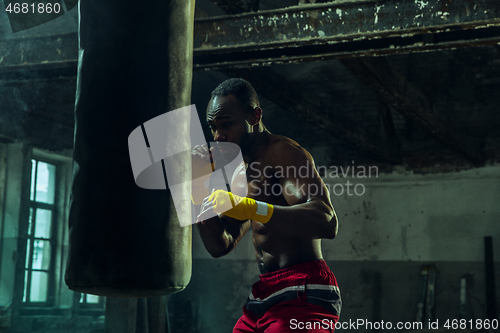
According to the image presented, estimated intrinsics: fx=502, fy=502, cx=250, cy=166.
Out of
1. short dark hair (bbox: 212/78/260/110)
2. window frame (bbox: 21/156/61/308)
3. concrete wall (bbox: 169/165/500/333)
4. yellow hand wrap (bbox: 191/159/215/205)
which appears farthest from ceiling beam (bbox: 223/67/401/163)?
window frame (bbox: 21/156/61/308)

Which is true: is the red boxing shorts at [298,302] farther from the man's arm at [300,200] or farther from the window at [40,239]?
the window at [40,239]

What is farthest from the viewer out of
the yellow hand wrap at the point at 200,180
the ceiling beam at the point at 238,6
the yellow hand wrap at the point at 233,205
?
the ceiling beam at the point at 238,6

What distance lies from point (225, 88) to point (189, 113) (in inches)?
24.6

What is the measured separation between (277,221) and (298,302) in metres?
0.35

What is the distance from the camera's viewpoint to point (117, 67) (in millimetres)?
1476

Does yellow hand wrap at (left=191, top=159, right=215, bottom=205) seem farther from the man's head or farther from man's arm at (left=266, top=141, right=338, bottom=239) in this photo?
man's arm at (left=266, top=141, right=338, bottom=239)

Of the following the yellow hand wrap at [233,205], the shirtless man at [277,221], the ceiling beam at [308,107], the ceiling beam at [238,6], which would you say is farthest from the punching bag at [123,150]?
the ceiling beam at [308,107]

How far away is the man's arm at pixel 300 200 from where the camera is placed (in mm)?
1877

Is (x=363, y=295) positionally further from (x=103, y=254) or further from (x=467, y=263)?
(x=103, y=254)

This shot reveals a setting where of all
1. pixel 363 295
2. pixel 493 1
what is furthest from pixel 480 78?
pixel 493 1

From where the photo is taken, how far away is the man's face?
2.11 meters

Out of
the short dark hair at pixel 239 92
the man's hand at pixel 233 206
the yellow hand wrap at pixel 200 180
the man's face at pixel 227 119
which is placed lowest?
the man's hand at pixel 233 206

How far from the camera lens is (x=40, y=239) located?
6.45 meters

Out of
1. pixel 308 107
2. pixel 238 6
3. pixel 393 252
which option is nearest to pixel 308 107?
pixel 308 107
